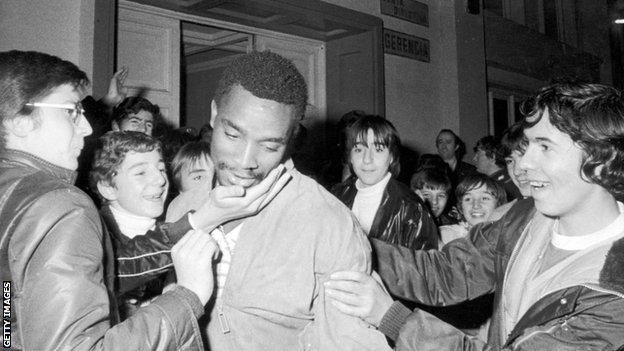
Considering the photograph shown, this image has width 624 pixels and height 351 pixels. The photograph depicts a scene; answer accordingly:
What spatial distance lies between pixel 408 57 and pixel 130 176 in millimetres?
5993

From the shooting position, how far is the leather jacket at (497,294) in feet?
5.31

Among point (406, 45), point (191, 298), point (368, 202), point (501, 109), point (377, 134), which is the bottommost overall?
point (191, 298)

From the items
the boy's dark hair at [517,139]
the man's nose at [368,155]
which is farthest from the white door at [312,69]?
the man's nose at [368,155]

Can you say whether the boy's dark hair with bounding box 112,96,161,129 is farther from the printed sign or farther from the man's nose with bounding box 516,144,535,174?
the printed sign

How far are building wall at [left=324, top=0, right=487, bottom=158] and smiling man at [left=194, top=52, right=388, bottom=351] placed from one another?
5824 millimetres

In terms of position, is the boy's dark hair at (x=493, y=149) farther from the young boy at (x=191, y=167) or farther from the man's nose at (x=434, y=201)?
the young boy at (x=191, y=167)

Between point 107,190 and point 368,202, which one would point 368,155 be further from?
point 107,190

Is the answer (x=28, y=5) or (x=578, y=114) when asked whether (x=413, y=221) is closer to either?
(x=578, y=114)

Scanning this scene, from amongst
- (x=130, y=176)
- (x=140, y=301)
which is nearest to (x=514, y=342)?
(x=140, y=301)

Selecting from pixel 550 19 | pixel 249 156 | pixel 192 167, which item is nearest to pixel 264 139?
pixel 249 156

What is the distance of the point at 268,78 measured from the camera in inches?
71.5

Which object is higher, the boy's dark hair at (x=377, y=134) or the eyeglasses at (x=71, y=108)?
the boy's dark hair at (x=377, y=134)

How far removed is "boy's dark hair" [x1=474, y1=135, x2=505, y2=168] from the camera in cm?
619

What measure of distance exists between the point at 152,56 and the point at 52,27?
4.00 feet
